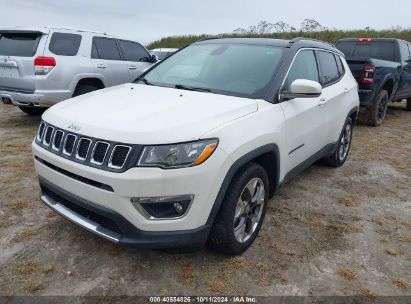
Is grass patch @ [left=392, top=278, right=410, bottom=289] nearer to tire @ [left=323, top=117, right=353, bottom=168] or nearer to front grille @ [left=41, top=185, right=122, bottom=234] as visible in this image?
front grille @ [left=41, top=185, right=122, bottom=234]

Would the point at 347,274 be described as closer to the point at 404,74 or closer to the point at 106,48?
the point at 106,48

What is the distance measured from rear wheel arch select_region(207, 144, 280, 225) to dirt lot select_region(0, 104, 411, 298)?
507 millimetres

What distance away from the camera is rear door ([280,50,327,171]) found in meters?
3.35

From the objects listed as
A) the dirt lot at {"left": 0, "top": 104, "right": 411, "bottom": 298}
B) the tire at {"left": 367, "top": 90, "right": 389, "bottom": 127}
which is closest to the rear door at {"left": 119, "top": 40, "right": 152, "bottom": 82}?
the dirt lot at {"left": 0, "top": 104, "right": 411, "bottom": 298}

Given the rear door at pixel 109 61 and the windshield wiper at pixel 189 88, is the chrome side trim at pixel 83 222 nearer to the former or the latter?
the windshield wiper at pixel 189 88

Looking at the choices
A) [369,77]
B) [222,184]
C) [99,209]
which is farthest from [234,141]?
[369,77]

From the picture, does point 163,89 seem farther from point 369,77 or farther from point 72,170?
point 369,77

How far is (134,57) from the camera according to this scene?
8.40 meters

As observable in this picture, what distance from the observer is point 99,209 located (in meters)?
2.45

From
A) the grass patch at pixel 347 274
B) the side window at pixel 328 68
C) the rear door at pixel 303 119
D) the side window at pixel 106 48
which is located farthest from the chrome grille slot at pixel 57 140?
the side window at pixel 106 48

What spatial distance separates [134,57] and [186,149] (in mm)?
6565

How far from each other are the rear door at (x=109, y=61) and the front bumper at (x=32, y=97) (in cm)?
110

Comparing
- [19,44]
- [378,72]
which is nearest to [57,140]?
[19,44]

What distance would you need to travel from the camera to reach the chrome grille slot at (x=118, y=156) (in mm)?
2338
